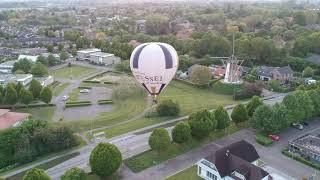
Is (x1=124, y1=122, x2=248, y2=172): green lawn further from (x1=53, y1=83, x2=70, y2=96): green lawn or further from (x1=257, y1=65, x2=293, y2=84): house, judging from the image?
(x1=257, y1=65, x2=293, y2=84): house

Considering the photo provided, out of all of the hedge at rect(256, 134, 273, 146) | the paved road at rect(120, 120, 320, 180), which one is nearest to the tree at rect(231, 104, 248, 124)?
the paved road at rect(120, 120, 320, 180)

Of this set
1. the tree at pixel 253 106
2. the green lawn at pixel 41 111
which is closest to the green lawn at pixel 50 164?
the green lawn at pixel 41 111

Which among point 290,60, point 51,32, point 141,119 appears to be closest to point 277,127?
point 141,119

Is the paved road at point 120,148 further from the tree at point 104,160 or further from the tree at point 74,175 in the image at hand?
the tree at point 74,175

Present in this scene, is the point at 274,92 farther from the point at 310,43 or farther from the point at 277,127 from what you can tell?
the point at 310,43

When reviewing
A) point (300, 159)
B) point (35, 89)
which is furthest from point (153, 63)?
point (35, 89)

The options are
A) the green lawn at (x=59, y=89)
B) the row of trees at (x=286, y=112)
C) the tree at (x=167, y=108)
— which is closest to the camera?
the row of trees at (x=286, y=112)

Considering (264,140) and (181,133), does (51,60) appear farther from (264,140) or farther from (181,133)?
(264,140)
